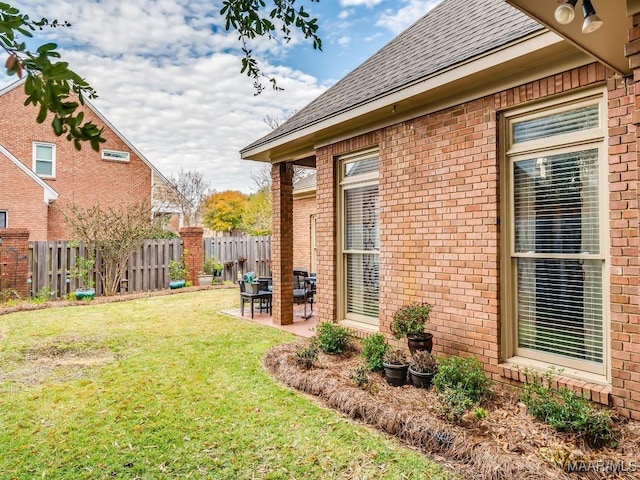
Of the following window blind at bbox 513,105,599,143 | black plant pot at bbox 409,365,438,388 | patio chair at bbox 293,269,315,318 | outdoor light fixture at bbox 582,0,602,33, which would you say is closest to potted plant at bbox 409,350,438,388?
black plant pot at bbox 409,365,438,388

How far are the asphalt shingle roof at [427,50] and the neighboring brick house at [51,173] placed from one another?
36.5 feet

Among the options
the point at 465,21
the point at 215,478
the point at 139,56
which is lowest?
the point at 215,478

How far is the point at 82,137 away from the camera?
1.27m

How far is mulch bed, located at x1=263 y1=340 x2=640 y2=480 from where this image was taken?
271 cm

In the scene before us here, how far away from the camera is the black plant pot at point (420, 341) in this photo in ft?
14.7

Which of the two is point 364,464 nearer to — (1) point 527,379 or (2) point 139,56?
(1) point 527,379

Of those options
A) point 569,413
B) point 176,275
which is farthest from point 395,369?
point 176,275

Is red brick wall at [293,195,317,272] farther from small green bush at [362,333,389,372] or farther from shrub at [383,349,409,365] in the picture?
shrub at [383,349,409,365]

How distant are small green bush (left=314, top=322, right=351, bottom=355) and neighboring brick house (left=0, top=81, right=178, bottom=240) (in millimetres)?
12154

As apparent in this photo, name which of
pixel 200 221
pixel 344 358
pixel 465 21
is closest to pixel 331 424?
pixel 344 358

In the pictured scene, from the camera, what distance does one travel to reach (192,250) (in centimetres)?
1377

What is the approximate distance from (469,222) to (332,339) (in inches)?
95.3

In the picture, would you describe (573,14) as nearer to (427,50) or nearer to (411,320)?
(411,320)

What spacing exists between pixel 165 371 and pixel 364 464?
127 inches
